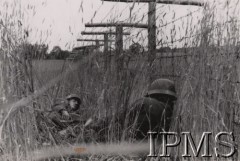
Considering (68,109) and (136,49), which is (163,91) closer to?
(136,49)

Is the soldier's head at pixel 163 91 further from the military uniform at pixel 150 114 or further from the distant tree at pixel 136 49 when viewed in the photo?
the distant tree at pixel 136 49

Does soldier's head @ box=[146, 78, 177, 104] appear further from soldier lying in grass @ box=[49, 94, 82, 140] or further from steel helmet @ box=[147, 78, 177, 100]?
soldier lying in grass @ box=[49, 94, 82, 140]

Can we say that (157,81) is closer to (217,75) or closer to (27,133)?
(217,75)

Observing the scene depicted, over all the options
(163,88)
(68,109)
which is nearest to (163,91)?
(163,88)

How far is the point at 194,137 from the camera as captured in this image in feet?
10.7

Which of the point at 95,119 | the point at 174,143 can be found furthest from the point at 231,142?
the point at 95,119

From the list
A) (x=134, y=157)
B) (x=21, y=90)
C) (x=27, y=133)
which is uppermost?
(x=21, y=90)

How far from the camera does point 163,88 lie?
12.1ft

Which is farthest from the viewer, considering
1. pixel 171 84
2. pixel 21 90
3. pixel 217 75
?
pixel 171 84

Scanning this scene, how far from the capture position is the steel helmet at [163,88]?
3656 mm

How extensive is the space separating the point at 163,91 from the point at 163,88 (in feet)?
0.12

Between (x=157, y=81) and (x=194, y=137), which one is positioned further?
(x=157, y=81)

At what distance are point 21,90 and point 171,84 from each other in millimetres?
1188

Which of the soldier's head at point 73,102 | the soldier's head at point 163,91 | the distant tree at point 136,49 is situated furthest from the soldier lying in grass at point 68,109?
the distant tree at point 136,49
